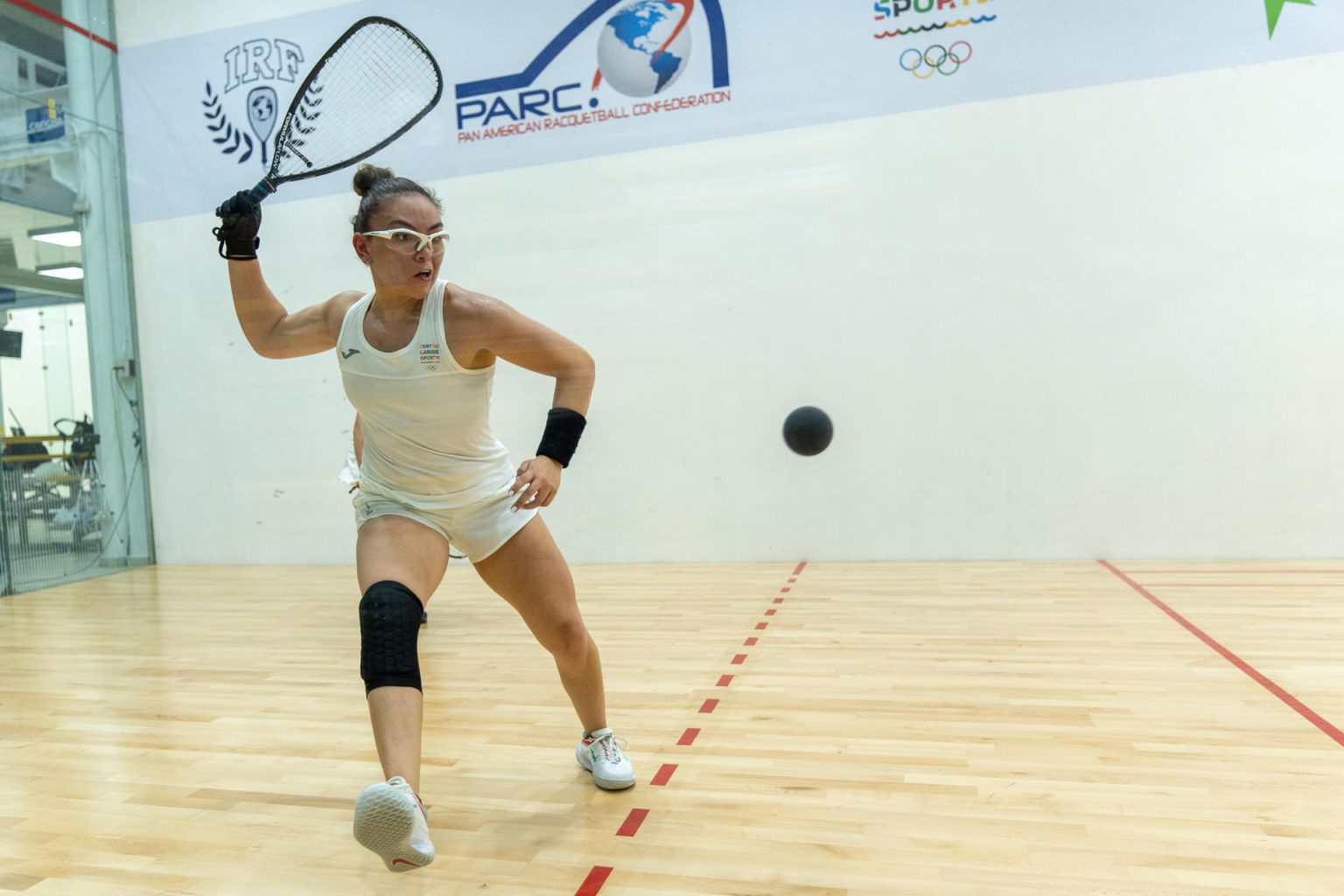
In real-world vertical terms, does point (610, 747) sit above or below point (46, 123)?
below

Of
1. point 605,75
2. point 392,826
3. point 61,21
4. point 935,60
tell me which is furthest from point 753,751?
point 61,21

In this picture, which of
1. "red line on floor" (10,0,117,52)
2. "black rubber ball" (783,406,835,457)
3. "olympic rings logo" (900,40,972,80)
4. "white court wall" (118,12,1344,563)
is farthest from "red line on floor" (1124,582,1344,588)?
"red line on floor" (10,0,117,52)

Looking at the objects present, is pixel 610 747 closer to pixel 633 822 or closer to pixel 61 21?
pixel 633 822

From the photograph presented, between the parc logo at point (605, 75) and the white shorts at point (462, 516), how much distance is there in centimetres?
302

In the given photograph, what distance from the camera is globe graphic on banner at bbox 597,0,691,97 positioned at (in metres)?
3.95

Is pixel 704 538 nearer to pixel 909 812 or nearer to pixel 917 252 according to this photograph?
pixel 917 252

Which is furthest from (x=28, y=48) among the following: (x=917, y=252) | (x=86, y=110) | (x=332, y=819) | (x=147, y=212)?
(x=332, y=819)

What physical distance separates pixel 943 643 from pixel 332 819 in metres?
1.58

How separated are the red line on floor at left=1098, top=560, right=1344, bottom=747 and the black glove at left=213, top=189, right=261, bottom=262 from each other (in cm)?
193

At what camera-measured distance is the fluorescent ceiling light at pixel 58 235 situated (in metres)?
4.18

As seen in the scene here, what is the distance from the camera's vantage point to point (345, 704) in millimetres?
2113

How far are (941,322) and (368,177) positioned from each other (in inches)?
111

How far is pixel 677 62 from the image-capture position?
3.96 m

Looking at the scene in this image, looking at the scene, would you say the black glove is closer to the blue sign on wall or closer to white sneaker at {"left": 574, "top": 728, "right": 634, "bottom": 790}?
white sneaker at {"left": 574, "top": 728, "right": 634, "bottom": 790}
